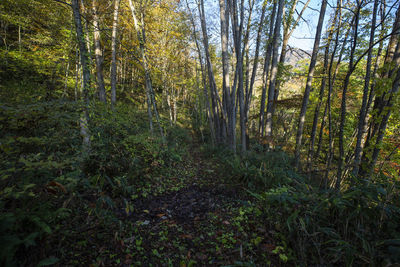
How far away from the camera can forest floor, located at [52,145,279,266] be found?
192 centimetres

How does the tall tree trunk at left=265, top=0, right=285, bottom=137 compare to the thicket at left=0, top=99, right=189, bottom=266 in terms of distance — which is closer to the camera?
the thicket at left=0, top=99, right=189, bottom=266

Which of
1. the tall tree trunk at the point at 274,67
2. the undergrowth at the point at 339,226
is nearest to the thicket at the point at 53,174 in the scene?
the undergrowth at the point at 339,226

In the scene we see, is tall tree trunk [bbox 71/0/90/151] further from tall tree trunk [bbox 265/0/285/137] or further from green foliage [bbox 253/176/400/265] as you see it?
tall tree trunk [bbox 265/0/285/137]

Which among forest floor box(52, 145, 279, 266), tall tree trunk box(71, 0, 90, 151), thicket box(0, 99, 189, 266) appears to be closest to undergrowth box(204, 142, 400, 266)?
forest floor box(52, 145, 279, 266)

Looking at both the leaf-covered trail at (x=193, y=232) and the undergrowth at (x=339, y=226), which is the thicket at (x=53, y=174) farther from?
the undergrowth at (x=339, y=226)

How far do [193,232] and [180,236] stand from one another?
214 millimetres

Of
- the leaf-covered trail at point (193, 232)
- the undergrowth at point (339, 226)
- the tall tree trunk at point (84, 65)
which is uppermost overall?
the tall tree trunk at point (84, 65)

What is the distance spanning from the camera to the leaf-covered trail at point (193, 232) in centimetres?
200

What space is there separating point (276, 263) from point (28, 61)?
10.7 meters

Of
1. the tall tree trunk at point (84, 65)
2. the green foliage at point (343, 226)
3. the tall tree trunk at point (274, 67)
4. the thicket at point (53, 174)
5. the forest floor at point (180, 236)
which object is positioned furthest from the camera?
the tall tree trunk at point (274, 67)

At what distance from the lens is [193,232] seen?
97.9 inches

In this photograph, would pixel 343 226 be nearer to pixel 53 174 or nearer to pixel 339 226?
pixel 339 226

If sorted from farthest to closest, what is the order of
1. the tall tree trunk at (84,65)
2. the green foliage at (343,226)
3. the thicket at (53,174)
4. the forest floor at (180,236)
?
the tall tree trunk at (84,65)
the forest floor at (180,236)
the green foliage at (343,226)
the thicket at (53,174)

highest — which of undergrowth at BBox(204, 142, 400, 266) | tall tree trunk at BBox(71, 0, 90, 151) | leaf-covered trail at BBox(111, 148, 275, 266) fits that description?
tall tree trunk at BBox(71, 0, 90, 151)
